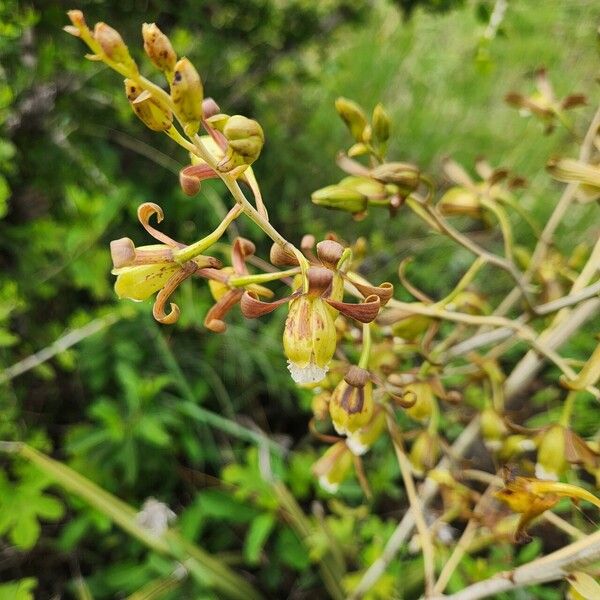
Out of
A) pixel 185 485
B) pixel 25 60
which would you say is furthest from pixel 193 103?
pixel 185 485

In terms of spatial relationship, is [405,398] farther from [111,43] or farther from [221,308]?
[111,43]

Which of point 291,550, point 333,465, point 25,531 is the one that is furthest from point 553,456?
point 25,531

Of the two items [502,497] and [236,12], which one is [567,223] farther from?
[502,497]

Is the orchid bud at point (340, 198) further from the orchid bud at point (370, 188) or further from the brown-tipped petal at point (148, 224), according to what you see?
the brown-tipped petal at point (148, 224)

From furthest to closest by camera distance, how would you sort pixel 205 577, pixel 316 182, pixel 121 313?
pixel 316 182
pixel 121 313
pixel 205 577

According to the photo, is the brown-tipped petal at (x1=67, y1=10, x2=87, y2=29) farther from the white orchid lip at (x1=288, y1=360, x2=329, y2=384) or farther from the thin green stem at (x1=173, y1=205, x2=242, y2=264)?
the white orchid lip at (x1=288, y1=360, x2=329, y2=384)

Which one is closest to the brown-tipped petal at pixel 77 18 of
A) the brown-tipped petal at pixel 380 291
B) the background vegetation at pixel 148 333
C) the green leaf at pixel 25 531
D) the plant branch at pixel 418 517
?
the brown-tipped petal at pixel 380 291
